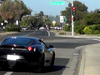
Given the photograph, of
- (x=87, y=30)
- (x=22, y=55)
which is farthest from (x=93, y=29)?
(x=22, y=55)

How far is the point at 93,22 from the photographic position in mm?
63562

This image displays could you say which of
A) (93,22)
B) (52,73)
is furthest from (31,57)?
(93,22)

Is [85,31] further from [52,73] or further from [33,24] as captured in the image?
[33,24]

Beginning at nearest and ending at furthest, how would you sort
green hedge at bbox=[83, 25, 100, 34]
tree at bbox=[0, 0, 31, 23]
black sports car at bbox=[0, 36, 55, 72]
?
black sports car at bbox=[0, 36, 55, 72]
green hedge at bbox=[83, 25, 100, 34]
tree at bbox=[0, 0, 31, 23]

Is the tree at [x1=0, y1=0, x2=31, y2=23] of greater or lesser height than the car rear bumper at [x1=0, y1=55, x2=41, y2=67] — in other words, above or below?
above

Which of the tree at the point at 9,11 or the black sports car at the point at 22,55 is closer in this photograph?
the black sports car at the point at 22,55

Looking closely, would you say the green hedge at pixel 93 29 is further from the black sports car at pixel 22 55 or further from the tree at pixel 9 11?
the black sports car at pixel 22 55

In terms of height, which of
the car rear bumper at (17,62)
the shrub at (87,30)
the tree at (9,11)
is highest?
the tree at (9,11)

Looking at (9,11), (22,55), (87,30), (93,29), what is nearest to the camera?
(22,55)

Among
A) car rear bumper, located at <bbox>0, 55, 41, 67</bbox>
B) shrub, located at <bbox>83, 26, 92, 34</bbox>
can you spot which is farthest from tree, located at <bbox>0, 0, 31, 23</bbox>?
car rear bumper, located at <bbox>0, 55, 41, 67</bbox>

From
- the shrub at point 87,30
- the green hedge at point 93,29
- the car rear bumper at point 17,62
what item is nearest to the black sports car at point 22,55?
the car rear bumper at point 17,62

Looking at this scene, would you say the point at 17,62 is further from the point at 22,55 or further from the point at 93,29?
the point at 93,29

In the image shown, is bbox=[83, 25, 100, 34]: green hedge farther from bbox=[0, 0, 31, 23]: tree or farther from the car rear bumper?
the car rear bumper

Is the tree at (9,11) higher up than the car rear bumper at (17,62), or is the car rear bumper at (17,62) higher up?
the tree at (9,11)
